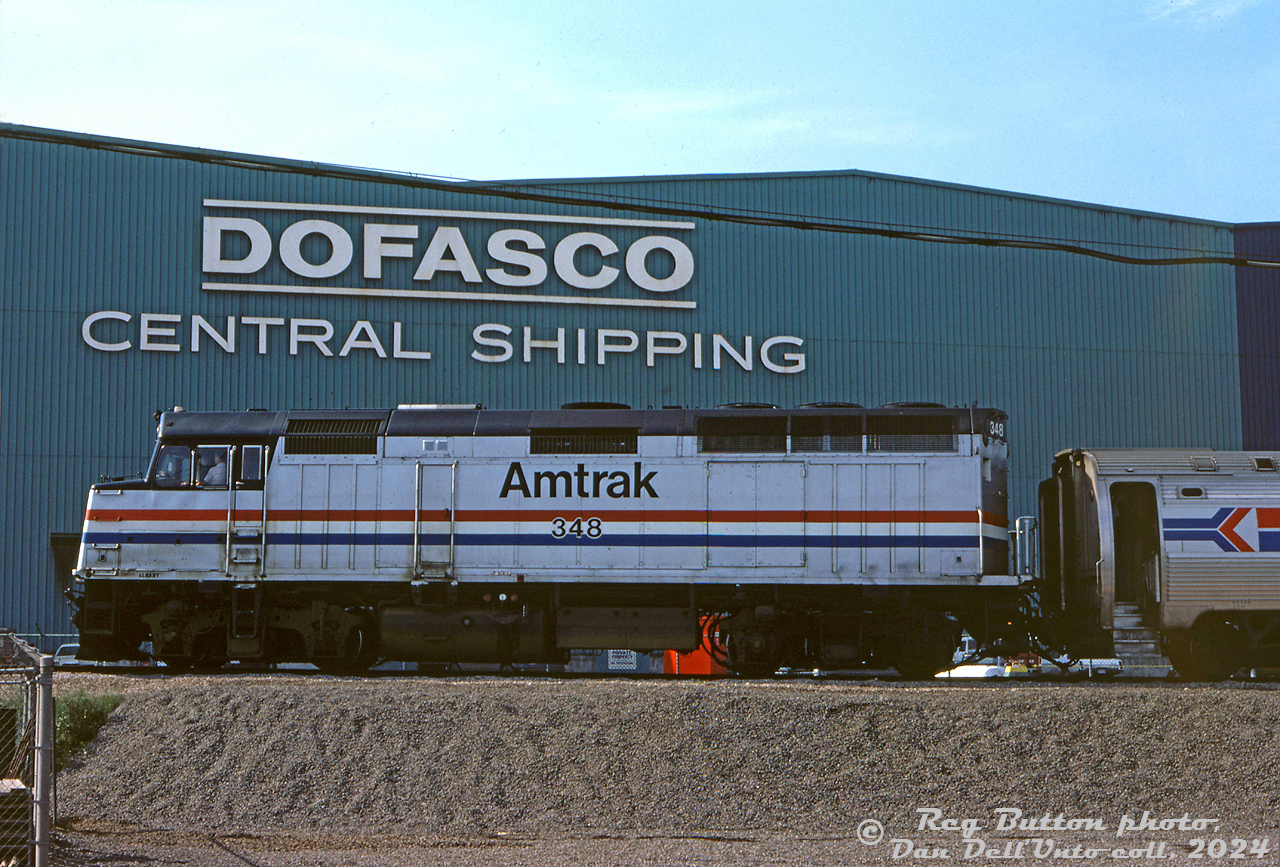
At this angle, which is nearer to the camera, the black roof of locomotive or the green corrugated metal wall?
the black roof of locomotive

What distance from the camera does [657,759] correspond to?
37.1ft

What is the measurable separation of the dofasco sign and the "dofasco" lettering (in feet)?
0.08

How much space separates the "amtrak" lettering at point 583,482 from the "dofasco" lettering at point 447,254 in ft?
36.3

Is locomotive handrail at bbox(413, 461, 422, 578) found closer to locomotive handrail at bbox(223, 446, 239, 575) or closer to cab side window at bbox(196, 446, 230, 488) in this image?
locomotive handrail at bbox(223, 446, 239, 575)

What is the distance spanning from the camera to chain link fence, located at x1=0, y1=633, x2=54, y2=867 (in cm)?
766

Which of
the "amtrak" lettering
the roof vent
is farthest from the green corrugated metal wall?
the roof vent

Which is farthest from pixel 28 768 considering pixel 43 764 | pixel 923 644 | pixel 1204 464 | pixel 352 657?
pixel 1204 464

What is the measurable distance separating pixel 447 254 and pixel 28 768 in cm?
1922

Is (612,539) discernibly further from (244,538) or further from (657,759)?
(657,759)

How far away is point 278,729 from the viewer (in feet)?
39.4

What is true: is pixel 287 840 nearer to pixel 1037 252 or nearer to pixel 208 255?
pixel 208 255

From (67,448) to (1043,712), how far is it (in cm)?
2133

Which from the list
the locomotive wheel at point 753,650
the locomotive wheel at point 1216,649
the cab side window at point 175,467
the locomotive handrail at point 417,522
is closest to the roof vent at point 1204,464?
the locomotive wheel at point 1216,649

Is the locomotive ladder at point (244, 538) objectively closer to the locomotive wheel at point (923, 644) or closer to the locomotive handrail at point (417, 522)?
the locomotive handrail at point (417, 522)
